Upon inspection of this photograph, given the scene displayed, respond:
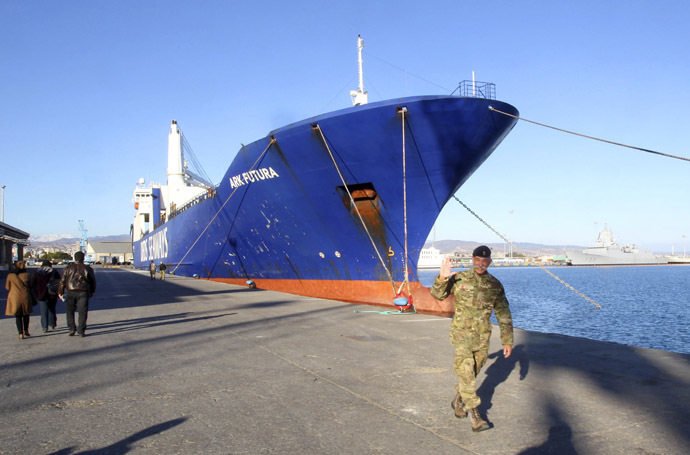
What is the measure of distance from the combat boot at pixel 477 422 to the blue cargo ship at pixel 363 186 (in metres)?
8.41

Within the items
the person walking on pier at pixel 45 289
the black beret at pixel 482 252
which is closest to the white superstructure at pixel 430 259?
the person walking on pier at pixel 45 289

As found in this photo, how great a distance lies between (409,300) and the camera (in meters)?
12.1

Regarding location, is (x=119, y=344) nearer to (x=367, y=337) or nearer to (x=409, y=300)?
(x=367, y=337)

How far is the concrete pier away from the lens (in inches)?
135

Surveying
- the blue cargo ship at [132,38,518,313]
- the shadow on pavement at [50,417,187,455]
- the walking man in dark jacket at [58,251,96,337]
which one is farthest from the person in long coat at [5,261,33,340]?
the blue cargo ship at [132,38,518,313]

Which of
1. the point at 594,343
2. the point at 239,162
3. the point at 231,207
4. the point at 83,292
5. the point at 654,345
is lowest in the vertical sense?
the point at 654,345

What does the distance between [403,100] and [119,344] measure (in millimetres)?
8637

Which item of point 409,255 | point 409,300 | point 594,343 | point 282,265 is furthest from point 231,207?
point 594,343

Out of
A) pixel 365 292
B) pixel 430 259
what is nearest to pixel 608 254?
pixel 430 259

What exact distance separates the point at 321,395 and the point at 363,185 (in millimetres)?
9794

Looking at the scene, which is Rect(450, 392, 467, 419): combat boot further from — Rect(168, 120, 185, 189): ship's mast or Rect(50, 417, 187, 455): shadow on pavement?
Rect(168, 120, 185, 189): ship's mast

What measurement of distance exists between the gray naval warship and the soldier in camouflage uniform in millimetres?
A: 130188

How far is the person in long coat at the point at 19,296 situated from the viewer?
7633 mm

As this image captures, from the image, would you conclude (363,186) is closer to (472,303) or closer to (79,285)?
(79,285)
